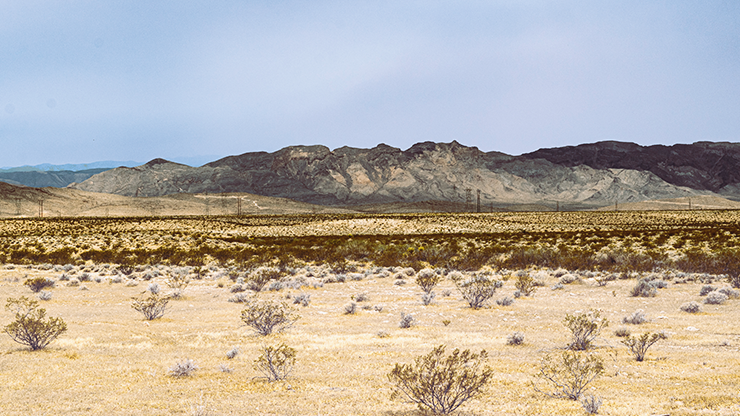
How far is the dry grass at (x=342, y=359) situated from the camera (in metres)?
6.89

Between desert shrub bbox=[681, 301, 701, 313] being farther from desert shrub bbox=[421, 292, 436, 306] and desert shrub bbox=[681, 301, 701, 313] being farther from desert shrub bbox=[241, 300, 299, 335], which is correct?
desert shrub bbox=[241, 300, 299, 335]

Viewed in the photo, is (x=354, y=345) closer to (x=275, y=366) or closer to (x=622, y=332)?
(x=275, y=366)

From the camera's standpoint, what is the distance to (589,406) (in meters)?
6.50

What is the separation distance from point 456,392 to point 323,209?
159 meters

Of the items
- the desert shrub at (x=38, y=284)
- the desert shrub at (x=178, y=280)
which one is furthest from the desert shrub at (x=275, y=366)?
the desert shrub at (x=38, y=284)

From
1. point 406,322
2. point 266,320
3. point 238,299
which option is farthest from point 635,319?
point 238,299

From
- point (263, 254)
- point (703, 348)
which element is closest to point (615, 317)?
point (703, 348)

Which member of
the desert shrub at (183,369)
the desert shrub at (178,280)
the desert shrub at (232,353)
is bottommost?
the desert shrub at (178,280)

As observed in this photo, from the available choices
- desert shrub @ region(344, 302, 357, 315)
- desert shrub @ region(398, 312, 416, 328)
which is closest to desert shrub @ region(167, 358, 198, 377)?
desert shrub @ region(398, 312, 416, 328)

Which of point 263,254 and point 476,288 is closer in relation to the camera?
point 476,288

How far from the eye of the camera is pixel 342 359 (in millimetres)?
9359

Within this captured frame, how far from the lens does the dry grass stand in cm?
689

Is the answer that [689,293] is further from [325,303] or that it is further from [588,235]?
[588,235]

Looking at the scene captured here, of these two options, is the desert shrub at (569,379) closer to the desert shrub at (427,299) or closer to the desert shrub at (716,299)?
the desert shrub at (427,299)
